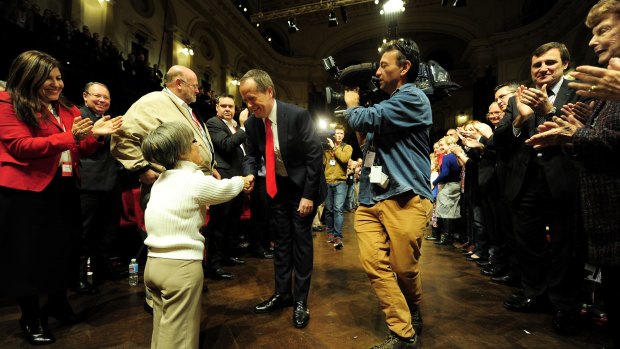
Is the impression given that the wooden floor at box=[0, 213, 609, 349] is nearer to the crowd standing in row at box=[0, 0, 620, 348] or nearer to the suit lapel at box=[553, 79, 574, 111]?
the crowd standing in row at box=[0, 0, 620, 348]

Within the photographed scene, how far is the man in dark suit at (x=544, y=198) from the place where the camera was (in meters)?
2.05

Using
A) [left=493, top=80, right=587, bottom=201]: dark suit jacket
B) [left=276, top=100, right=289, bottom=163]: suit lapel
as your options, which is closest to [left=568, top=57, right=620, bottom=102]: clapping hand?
[left=493, top=80, right=587, bottom=201]: dark suit jacket

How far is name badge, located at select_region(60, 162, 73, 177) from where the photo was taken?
6.93ft

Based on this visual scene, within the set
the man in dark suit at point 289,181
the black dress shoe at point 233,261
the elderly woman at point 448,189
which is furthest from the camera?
the elderly woman at point 448,189

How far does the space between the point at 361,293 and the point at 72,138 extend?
95.4 inches

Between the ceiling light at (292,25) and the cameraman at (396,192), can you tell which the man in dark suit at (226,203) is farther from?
the ceiling light at (292,25)

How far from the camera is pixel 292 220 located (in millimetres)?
2393

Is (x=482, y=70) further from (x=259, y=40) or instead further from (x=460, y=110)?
(x=259, y=40)

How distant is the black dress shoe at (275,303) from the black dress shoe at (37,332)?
4.14 ft

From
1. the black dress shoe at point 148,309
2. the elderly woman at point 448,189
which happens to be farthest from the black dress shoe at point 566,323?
the elderly woman at point 448,189

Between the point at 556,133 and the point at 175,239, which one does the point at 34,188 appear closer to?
the point at 175,239

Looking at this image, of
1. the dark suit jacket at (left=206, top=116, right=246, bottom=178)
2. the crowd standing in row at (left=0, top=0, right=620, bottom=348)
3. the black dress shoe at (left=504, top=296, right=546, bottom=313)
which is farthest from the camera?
the dark suit jacket at (left=206, top=116, right=246, bottom=178)

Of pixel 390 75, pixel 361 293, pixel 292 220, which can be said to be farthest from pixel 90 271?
pixel 390 75

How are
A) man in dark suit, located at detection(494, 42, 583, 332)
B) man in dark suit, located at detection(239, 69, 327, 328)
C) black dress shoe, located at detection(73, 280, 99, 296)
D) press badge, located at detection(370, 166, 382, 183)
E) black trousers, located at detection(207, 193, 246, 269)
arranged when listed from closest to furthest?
press badge, located at detection(370, 166, 382, 183)
man in dark suit, located at detection(494, 42, 583, 332)
man in dark suit, located at detection(239, 69, 327, 328)
black dress shoe, located at detection(73, 280, 99, 296)
black trousers, located at detection(207, 193, 246, 269)
